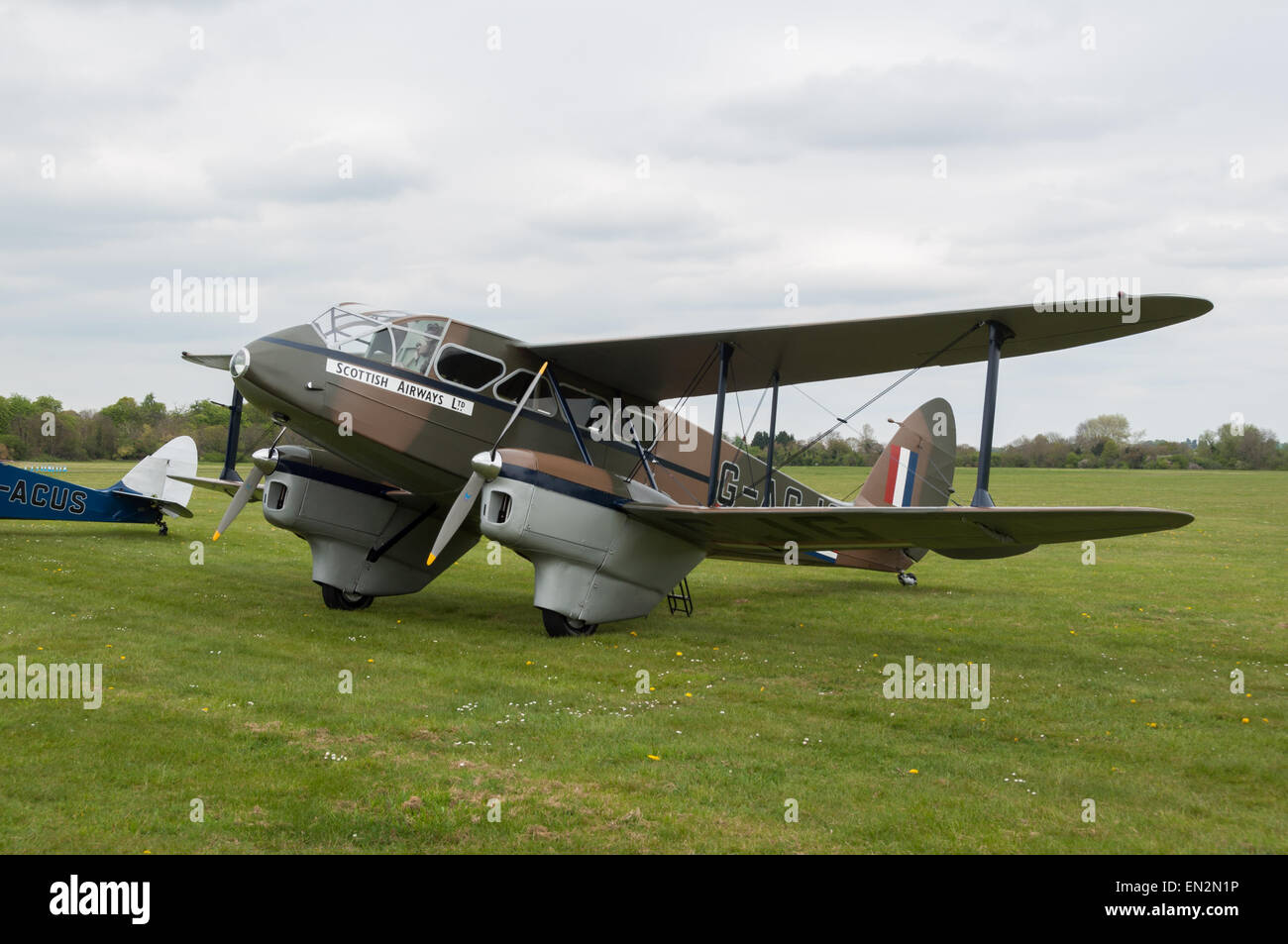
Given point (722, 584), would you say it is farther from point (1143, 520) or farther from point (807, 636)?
point (1143, 520)

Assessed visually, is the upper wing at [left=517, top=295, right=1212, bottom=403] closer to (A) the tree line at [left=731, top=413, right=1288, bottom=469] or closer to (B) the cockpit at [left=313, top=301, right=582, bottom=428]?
(B) the cockpit at [left=313, top=301, right=582, bottom=428]

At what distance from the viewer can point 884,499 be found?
16969mm

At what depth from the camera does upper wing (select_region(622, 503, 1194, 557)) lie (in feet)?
30.2

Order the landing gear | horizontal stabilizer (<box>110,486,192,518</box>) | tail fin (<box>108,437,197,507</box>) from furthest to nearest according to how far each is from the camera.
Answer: tail fin (<box>108,437,197,507</box>), horizontal stabilizer (<box>110,486,192,518</box>), the landing gear

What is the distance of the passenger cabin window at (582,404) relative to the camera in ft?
42.3

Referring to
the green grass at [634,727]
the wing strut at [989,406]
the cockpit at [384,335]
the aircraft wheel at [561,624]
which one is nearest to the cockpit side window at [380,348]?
the cockpit at [384,335]

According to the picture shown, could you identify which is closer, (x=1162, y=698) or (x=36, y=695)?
(x=36, y=695)

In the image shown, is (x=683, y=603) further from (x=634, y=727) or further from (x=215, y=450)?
(x=215, y=450)

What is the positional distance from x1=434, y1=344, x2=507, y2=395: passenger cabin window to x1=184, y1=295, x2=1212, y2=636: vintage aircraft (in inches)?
0.7

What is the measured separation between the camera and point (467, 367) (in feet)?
39.4

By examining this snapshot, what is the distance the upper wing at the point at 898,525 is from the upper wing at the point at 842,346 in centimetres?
199

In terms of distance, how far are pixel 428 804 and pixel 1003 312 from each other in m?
7.38

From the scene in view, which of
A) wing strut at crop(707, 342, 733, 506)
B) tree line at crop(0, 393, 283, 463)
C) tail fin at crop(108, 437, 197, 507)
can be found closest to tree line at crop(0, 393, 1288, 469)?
tree line at crop(0, 393, 283, 463)
